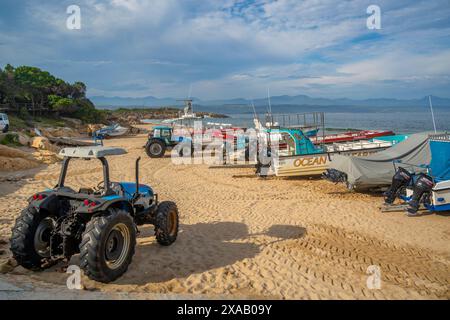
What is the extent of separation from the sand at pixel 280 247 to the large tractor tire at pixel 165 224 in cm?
18

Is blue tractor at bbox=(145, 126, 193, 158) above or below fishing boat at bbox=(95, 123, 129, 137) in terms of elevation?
below

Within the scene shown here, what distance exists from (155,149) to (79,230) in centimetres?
1353

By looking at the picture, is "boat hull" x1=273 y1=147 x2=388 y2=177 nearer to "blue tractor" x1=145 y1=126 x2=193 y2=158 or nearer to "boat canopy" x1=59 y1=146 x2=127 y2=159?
"blue tractor" x1=145 y1=126 x2=193 y2=158

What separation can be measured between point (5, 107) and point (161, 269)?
31564 millimetres

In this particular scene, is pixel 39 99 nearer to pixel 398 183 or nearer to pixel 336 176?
pixel 336 176

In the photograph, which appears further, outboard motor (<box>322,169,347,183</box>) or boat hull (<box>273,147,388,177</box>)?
boat hull (<box>273,147,388,177</box>)

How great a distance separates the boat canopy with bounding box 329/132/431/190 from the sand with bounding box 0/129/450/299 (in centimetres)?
62

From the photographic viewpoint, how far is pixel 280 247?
251 inches

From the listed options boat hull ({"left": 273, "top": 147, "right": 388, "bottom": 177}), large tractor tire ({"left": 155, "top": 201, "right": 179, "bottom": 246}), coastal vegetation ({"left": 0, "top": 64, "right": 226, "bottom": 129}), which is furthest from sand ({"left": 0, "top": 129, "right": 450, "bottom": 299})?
coastal vegetation ({"left": 0, "top": 64, "right": 226, "bottom": 129})

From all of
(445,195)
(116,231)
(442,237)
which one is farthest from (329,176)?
(116,231)

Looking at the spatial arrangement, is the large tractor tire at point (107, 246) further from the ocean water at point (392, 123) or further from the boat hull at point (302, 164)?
the ocean water at point (392, 123)

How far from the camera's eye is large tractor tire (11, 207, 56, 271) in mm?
4609

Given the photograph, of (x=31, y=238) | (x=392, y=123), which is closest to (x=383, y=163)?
(x=31, y=238)
